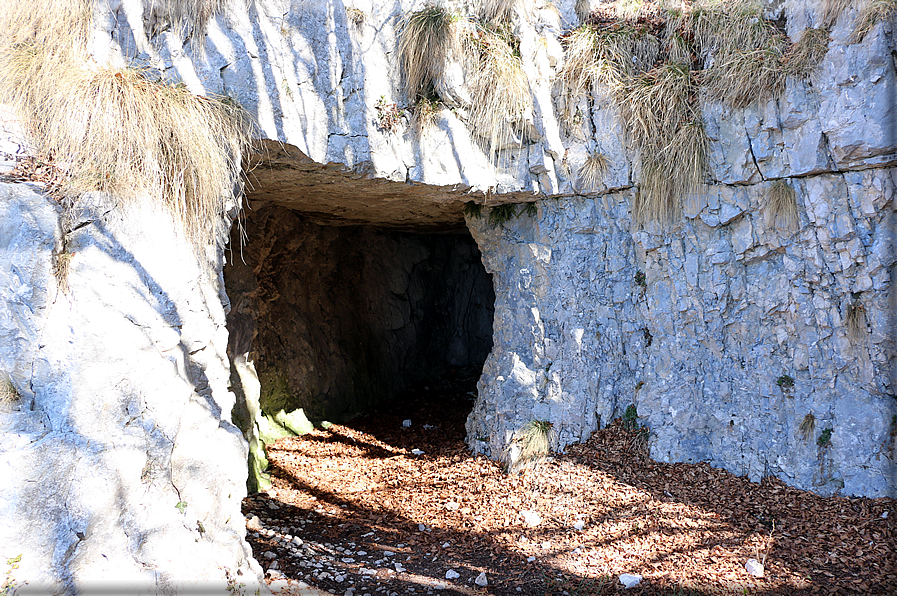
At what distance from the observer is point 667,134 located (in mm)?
4773

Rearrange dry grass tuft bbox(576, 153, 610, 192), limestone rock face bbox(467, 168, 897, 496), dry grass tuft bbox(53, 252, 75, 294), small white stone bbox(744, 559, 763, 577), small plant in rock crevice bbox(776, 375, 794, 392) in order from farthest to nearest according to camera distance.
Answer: dry grass tuft bbox(576, 153, 610, 192)
small plant in rock crevice bbox(776, 375, 794, 392)
limestone rock face bbox(467, 168, 897, 496)
small white stone bbox(744, 559, 763, 577)
dry grass tuft bbox(53, 252, 75, 294)

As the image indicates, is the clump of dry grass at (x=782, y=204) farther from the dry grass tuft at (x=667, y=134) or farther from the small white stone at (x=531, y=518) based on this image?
the small white stone at (x=531, y=518)

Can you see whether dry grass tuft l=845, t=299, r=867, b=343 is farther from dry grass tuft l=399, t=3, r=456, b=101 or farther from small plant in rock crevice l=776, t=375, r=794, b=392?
dry grass tuft l=399, t=3, r=456, b=101

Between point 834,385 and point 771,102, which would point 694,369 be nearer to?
point 834,385

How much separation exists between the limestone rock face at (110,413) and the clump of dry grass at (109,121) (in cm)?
21

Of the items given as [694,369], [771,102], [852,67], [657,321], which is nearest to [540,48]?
[771,102]

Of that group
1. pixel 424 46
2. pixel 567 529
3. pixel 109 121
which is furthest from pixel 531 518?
pixel 109 121

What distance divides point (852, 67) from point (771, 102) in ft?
1.83

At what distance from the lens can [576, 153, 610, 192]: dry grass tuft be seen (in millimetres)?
5047

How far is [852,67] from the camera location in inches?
162

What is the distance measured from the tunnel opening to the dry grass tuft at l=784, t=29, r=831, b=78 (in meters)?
4.62

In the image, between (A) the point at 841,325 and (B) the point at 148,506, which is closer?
(B) the point at 148,506

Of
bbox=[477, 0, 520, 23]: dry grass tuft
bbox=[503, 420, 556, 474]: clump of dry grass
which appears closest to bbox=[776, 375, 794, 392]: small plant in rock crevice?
bbox=[503, 420, 556, 474]: clump of dry grass

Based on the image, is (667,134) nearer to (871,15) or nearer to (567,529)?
(871,15)
